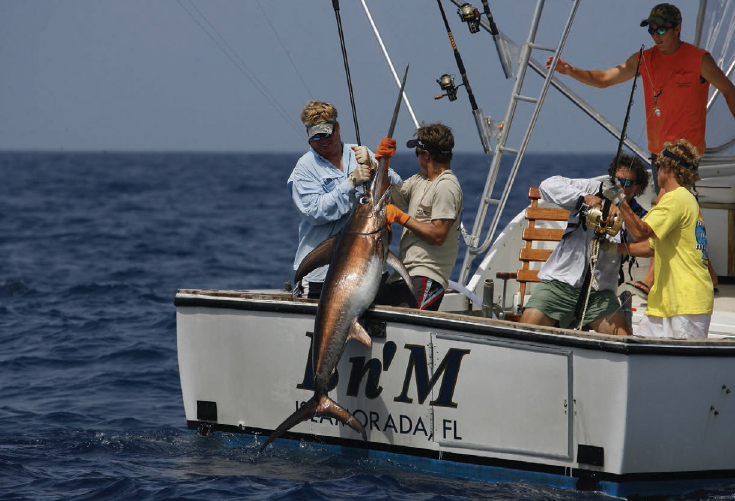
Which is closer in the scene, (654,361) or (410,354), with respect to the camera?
(654,361)

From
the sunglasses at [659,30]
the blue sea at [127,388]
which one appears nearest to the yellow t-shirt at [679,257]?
the blue sea at [127,388]

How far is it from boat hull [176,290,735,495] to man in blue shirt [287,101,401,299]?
43cm

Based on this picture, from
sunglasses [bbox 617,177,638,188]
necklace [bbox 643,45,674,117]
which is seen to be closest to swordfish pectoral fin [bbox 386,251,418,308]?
sunglasses [bbox 617,177,638,188]

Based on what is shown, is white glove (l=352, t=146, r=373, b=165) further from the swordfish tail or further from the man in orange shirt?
the man in orange shirt

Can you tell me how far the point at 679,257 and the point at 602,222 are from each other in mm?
479

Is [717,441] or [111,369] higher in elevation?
[717,441]

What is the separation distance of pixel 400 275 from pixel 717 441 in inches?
75.8

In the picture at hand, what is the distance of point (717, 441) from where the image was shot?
5605 mm

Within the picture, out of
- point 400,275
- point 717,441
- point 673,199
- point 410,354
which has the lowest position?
point 717,441

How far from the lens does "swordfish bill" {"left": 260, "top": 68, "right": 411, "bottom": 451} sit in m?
5.72

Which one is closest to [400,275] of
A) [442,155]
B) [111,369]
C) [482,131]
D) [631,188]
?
[442,155]

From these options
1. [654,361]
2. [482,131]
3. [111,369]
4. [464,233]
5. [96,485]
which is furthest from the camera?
[111,369]

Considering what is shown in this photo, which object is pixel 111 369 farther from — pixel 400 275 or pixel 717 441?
pixel 717 441

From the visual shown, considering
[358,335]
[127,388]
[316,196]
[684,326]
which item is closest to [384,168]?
[316,196]
